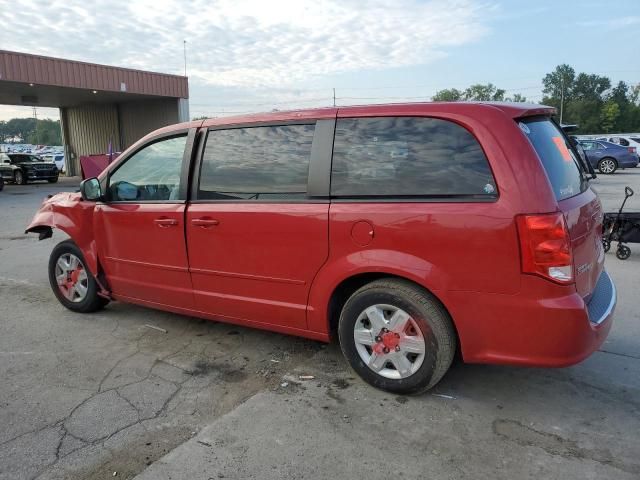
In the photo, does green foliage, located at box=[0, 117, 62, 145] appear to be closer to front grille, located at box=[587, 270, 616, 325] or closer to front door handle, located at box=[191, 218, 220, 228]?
Result: front door handle, located at box=[191, 218, 220, 228]

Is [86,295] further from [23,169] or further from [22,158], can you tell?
[22,158]

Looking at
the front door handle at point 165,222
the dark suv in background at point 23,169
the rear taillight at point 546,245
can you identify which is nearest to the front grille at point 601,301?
the rear taillight at point 546,245

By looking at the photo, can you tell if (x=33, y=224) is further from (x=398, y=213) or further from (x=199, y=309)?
(x=398, y=213)

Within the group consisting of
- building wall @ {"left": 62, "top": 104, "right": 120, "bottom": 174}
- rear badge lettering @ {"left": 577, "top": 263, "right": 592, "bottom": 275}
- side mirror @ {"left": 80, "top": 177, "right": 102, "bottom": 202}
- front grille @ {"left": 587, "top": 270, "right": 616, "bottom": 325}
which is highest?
building wall @ {"left": 62, "top": 104, "right": 120, "bottom": 174}

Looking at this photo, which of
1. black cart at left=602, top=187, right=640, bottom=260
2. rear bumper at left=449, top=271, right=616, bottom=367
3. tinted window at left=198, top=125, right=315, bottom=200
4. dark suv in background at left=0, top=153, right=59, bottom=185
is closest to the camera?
rear bumper at left=449, top=271, right=616, bottom=367

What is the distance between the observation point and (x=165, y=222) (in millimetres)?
4004

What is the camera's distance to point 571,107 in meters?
85.8

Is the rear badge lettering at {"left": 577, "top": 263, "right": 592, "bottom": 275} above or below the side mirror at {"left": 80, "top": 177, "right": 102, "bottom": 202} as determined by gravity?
below

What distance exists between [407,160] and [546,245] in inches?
35.9

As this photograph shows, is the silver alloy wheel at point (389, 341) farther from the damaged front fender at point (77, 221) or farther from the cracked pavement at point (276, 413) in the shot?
the damaged front fender at point (77, 221)

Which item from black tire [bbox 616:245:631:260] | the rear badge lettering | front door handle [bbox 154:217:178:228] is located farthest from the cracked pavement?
black tire [bbox 616:245:631:260]

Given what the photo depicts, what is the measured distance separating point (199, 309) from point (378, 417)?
5.62 feet

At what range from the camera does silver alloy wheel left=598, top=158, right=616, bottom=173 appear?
2347cm

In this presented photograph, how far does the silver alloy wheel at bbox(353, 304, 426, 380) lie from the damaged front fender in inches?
105
